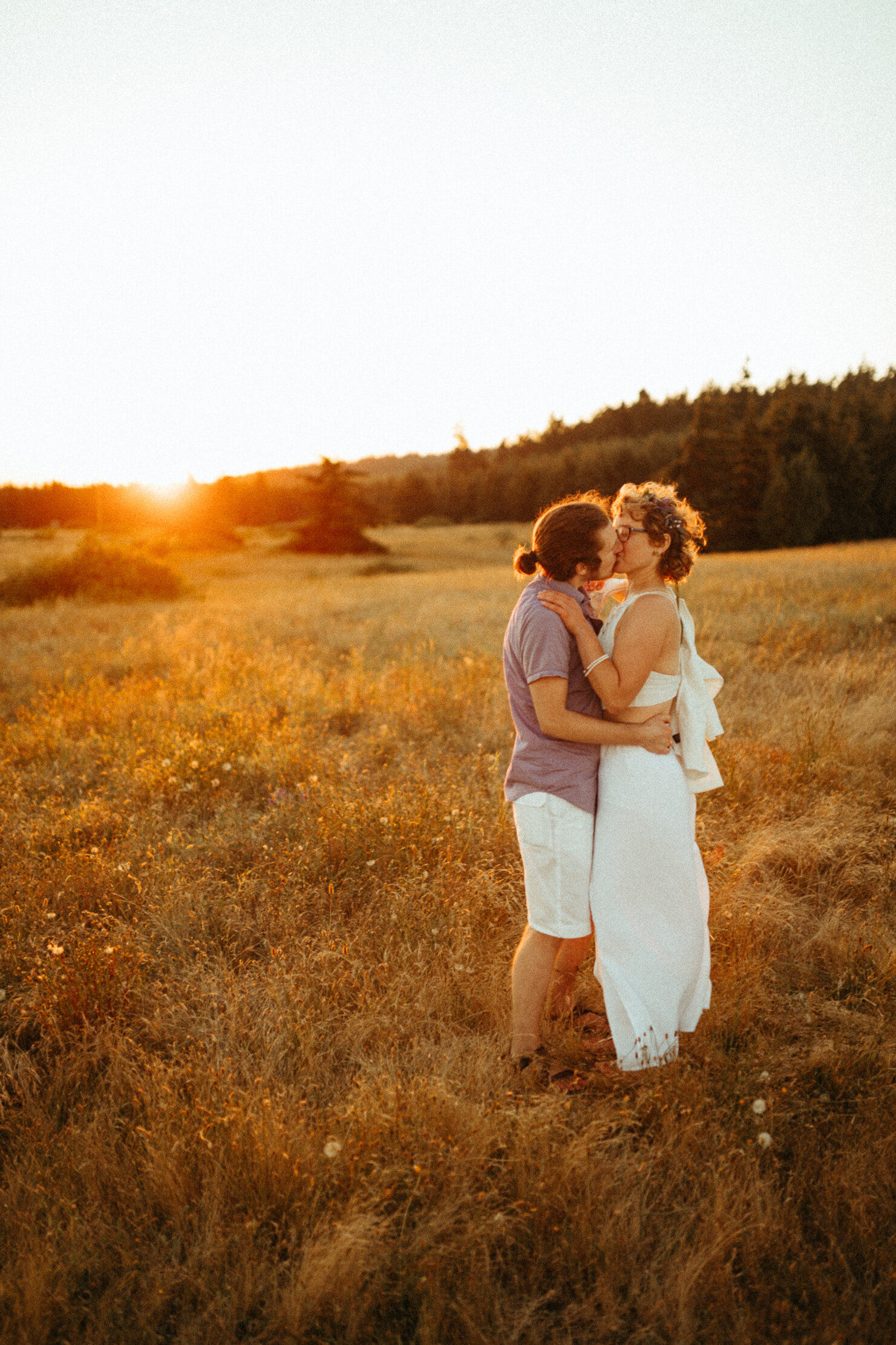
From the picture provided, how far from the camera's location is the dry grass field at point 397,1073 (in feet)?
6.64

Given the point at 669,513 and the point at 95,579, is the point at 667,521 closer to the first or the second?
the point at 669,513

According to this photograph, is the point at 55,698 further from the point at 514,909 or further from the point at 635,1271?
the point at 635,1271

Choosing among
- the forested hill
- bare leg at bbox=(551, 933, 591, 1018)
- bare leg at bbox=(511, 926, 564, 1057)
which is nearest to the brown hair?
bare leg at bbox=(511, 926, 564, 1057)

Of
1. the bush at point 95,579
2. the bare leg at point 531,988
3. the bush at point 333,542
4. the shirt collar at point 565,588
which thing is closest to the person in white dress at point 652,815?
the shirt collar at point 565,588

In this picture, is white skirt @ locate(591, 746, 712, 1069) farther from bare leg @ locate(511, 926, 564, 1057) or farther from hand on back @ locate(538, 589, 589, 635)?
hand on back @ locate(538, 589, 589, 635)

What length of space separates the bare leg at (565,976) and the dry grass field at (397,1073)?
19 cm

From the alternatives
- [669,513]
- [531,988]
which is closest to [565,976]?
[531,988]

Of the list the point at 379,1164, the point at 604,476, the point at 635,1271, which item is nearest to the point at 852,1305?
the point at 635,1271

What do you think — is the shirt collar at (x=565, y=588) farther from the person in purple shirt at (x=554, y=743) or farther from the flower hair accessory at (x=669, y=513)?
the flower hair accessory at (x=669, y=513)

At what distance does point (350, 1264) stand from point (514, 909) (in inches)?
78.4

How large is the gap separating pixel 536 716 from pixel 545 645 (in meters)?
0.33

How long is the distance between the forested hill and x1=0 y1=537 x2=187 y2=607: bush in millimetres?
22834

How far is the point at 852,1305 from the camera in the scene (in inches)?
79.5

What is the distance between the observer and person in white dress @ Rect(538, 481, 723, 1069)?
8.93 ft
